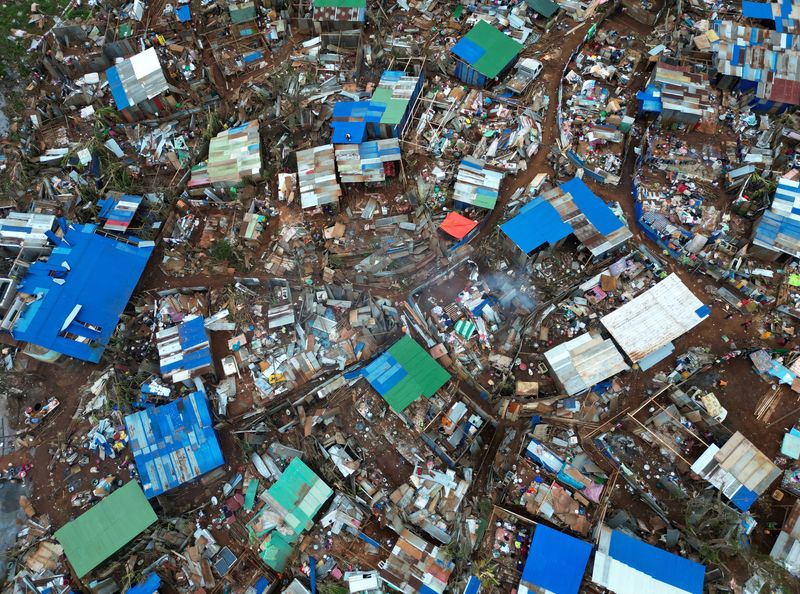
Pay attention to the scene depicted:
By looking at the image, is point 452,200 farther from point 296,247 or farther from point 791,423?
point 791,423

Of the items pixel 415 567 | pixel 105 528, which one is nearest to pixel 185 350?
pixel 105 528

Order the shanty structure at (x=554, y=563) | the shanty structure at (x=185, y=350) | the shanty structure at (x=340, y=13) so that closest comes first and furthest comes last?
the shanty structure at (x=554, y=563)
the shanty structure at (x=185, y=350)
the shanty structure at (x=340, y=13)

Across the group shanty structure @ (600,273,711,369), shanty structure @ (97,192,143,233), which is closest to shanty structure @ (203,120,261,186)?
shanty structure @ (97,192,143,233)

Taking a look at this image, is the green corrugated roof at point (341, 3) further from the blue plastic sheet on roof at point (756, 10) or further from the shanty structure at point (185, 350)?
the blue plastic sheet on roof at point (756, 10)

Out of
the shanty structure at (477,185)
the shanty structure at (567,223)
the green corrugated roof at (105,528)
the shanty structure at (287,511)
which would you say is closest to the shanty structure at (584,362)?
the shanty structure at (567,223)

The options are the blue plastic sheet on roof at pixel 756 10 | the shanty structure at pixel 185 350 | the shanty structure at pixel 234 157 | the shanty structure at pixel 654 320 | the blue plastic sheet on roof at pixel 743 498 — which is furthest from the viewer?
the blue plastic sheet on roof at pixel 756 10

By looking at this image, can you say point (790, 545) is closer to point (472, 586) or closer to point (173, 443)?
point (472, 586)

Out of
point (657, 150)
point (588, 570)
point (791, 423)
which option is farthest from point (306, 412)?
point (657, 150)
